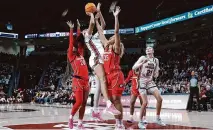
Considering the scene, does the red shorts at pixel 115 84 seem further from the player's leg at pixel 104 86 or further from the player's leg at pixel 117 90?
the player's leg at pixel 104 86

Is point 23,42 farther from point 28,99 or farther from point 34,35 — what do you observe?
point 28,99

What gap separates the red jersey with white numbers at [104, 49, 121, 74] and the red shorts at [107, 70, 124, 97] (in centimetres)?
9

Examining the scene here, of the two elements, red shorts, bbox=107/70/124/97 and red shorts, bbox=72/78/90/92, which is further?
red shorts, bbox=72/78/90/92

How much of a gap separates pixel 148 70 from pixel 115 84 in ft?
6.98

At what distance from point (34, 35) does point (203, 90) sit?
27.8 meters

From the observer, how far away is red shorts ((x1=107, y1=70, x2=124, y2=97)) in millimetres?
5566

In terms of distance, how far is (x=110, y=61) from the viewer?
5.75 metres

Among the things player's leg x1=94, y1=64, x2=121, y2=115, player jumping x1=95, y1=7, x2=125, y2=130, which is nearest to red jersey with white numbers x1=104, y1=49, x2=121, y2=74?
player jumping x1=95, y1=7, x2=125, y2=130

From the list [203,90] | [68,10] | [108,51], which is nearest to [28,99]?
[68,10]

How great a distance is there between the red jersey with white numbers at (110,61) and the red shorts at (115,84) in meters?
0.09

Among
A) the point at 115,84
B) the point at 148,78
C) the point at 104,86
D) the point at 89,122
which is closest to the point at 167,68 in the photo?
the point at 89,122

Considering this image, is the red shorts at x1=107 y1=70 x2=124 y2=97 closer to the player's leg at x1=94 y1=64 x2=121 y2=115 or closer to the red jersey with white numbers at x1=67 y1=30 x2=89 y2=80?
the player's leg at x1=94 y1=64 x2=121 y2=115

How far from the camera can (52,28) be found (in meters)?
40.4

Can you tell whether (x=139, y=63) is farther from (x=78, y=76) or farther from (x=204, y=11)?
(x=204, y=11)
